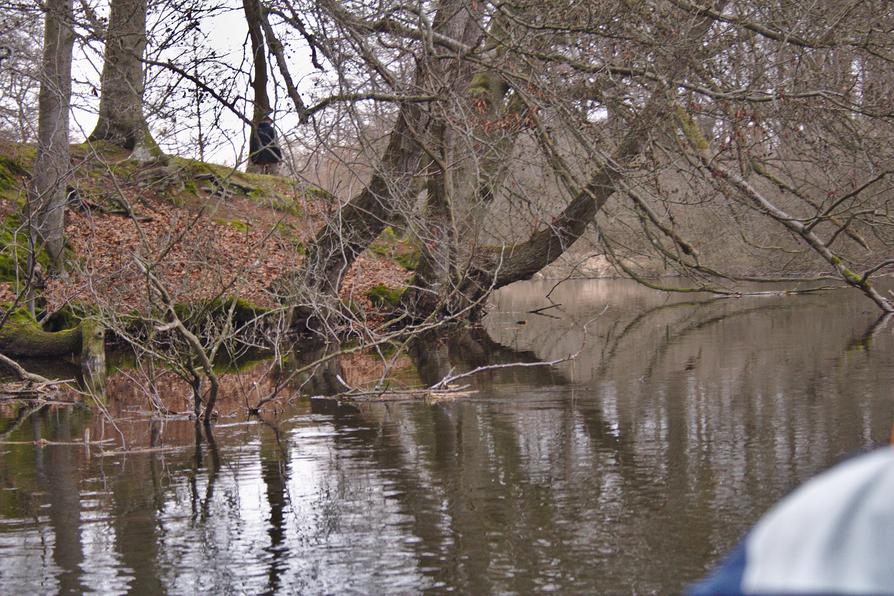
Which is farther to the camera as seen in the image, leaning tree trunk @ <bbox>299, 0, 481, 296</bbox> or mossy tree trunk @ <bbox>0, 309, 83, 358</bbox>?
mossy tree trunk @ <bbox>0, 309, 83, 358</bbox>

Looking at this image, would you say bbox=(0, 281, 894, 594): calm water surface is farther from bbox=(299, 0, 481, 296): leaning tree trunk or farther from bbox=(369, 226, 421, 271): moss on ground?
bbox=(369, 226, 421, 271): moss on ground

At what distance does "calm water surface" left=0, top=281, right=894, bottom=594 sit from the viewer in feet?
20.1

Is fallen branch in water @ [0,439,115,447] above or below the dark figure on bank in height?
below

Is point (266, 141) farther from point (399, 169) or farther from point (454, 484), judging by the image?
point (399, 169)

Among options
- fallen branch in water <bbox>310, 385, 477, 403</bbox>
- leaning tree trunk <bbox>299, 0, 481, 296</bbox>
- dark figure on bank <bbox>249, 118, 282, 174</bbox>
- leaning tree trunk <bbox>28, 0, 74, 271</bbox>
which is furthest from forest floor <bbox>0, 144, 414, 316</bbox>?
dark figure on bank <bbox>249, 118, 282, 174</bbox>

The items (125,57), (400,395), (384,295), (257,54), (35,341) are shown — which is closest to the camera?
(257,54)

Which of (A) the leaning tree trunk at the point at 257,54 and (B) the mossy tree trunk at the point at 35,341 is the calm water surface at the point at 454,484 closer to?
A: (A) the leaning tree trunk at the point at 257,54

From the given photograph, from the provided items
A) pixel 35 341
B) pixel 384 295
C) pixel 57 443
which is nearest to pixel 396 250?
pixel 384 295

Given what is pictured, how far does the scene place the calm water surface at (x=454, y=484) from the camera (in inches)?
241

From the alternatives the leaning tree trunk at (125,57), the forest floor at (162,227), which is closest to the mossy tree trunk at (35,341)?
the forest floor at (162,227)

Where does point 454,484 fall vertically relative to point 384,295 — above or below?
below

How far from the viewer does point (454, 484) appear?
26.6ft

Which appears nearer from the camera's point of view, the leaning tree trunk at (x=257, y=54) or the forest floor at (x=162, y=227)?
the leaning tree trunk at (x=257, y=54)

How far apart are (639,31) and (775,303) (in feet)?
58.7
